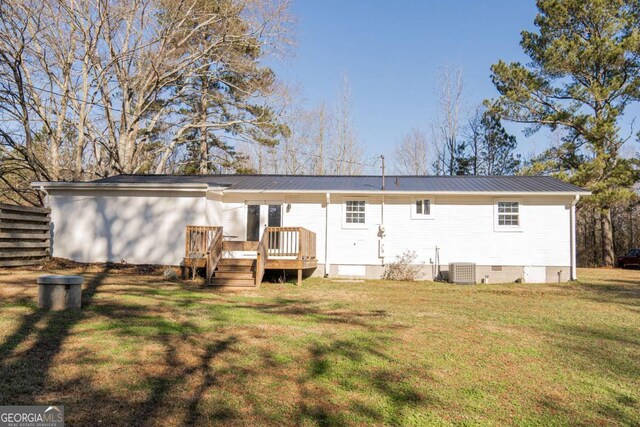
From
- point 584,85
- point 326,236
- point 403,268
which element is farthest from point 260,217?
point 584,85

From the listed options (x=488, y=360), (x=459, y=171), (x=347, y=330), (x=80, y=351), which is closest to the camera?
(x=80, y=351)

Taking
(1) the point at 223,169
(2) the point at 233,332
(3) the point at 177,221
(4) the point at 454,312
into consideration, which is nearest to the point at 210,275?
(3) the point at 177,221

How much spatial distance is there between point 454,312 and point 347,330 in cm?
277

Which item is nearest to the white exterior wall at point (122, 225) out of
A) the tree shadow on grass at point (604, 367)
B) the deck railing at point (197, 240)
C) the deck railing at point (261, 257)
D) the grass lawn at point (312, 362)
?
the deck railing at point (197, 240)

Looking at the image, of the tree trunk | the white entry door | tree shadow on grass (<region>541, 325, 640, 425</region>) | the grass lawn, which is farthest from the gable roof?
the tree trunk

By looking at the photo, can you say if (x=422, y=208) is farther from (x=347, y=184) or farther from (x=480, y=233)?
(x=347, y=184)

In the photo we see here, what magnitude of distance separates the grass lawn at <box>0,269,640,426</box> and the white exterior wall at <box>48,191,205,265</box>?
4.88 metres

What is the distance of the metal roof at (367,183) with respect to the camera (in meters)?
13.7

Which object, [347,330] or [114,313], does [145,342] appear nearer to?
[114,313]

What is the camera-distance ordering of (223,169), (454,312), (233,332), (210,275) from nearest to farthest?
(233,332)
(454,312)
(210,275)
(223,169)

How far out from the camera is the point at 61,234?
13.4 metres

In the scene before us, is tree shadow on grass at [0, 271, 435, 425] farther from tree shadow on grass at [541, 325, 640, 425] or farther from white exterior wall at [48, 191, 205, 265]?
white exterior wall at [48, 191, 205, 265]

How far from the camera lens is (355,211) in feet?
46.5

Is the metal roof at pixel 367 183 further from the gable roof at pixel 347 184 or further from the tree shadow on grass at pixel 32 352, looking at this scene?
the tree shadow on grass at pixel 32 352
